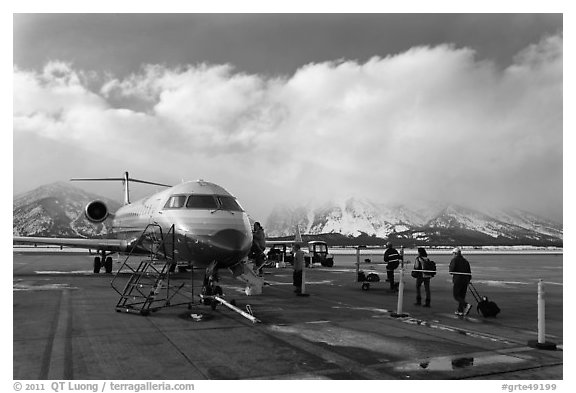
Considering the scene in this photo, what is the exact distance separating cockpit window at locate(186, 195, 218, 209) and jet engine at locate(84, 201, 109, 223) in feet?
48.1

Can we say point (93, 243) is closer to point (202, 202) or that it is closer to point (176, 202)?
point (176, 202)

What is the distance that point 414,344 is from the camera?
783 centimetres

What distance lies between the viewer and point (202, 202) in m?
13.3

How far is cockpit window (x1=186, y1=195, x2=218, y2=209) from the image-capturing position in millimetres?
13148

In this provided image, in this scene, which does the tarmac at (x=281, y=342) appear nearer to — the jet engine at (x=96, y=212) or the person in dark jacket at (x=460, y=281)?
the person in dark jacket at (x=460, y=281)

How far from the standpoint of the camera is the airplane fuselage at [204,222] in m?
11.7

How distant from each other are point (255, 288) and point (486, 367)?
8.36 meters

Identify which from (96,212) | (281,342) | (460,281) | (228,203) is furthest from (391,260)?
(96,212)

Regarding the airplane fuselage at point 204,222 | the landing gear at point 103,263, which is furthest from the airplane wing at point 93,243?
the airplane fuselage at point 204,222

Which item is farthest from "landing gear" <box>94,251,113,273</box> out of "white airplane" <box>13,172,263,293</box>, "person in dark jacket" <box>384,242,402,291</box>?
"person in dark jacket" <box>384,242,402,291</box>

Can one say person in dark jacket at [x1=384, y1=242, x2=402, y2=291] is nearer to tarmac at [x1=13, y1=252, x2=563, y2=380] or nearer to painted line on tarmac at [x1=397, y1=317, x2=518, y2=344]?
tarmac at [x1=13, y1=252, x2=563, y2=380]

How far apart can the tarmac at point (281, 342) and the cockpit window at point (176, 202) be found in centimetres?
321
